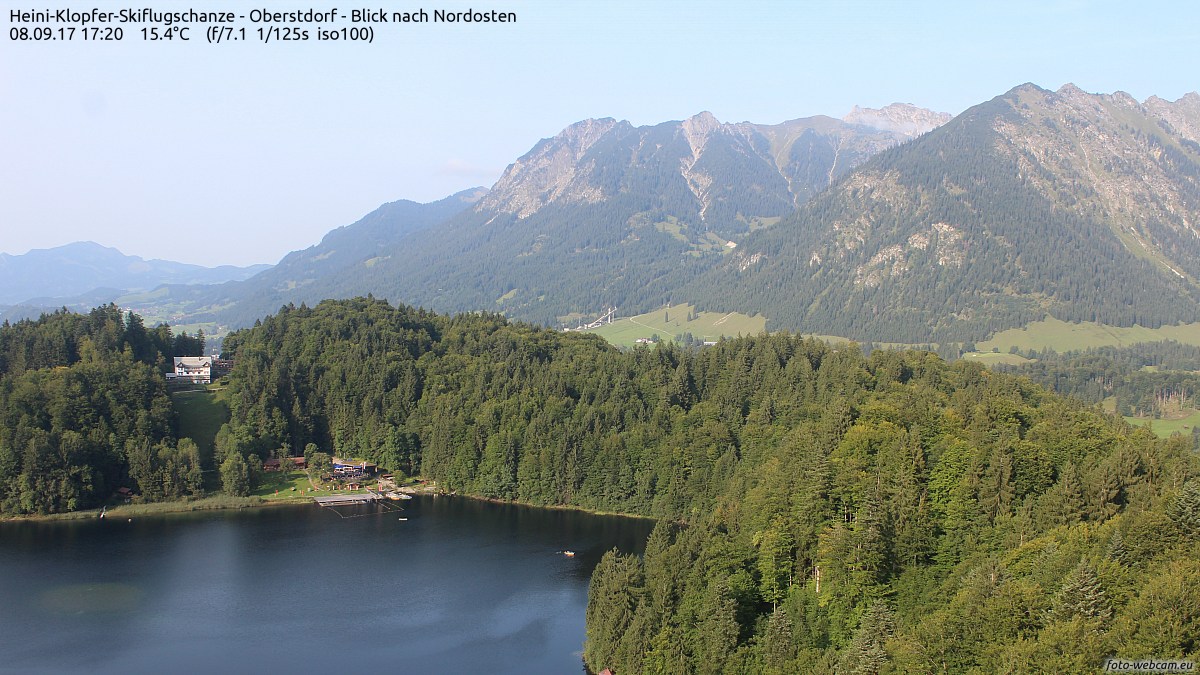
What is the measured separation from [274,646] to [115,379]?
5105 centimetres

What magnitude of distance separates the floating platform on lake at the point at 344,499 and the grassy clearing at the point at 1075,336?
131m

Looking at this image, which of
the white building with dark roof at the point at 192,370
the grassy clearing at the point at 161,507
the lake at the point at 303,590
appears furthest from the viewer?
the white building with dark roof at the point at 192,370

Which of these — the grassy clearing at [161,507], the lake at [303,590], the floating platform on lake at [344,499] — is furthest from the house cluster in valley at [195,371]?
the lake at [303,590]

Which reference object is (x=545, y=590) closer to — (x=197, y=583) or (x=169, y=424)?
(x=197, y=583)

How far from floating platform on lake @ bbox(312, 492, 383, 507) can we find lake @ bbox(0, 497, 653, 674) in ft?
6.19

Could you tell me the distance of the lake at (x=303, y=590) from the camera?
52.9 metres

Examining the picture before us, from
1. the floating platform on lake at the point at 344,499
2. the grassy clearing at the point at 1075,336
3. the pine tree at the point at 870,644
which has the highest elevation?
the grassy clearing at the point at 1075,336

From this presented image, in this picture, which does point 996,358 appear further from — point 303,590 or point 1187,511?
point 1187,511

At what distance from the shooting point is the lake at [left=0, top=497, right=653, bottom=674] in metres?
52.9

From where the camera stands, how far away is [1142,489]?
152ft

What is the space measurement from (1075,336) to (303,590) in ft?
549

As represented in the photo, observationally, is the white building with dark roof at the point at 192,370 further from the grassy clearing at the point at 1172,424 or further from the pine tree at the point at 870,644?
the grassy clearing at the point at 1172,424

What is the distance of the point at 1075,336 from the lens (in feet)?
625

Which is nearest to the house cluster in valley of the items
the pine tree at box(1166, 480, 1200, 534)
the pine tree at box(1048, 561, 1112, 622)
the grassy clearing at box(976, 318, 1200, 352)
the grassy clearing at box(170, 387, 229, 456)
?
the grassy clearing at box(170, 387, 229, 456)
